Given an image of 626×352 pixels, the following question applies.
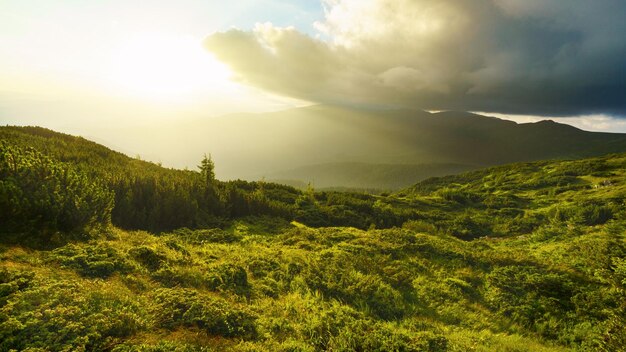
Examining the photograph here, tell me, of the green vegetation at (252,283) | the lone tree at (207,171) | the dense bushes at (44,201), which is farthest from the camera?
the lone tree at (207,171)

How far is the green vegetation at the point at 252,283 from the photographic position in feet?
33.1

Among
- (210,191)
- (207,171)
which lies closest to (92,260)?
(210,191)

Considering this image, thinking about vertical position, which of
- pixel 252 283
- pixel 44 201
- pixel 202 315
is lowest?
pixel 252 283

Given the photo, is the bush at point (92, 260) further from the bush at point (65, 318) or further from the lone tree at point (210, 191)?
the lone tree at point (210, 191)

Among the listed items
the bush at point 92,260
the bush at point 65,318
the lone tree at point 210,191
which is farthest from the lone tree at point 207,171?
the bush at point 65,318

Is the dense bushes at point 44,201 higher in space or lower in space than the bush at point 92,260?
higher

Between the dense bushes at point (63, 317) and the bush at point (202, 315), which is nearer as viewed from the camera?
the dense bushes at point (63, 317)

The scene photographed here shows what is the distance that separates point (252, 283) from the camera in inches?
643

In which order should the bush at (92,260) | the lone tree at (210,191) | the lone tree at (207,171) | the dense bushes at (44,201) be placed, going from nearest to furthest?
the bush at (92,260) → the dense bushes at (44,201) → the lone tree at (210,191) → the lone tree at (207,171)

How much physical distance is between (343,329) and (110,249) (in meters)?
11.6

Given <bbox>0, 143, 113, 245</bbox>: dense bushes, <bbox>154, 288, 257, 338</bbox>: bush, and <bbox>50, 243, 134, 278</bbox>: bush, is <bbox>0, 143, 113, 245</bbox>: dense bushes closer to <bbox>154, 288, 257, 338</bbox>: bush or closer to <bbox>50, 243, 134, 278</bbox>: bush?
<bbox>50, 243, 134, 278</bbox>: bush

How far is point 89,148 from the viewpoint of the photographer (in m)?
36.9

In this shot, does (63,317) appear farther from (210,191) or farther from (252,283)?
(210,191)

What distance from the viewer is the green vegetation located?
10.1 metres
